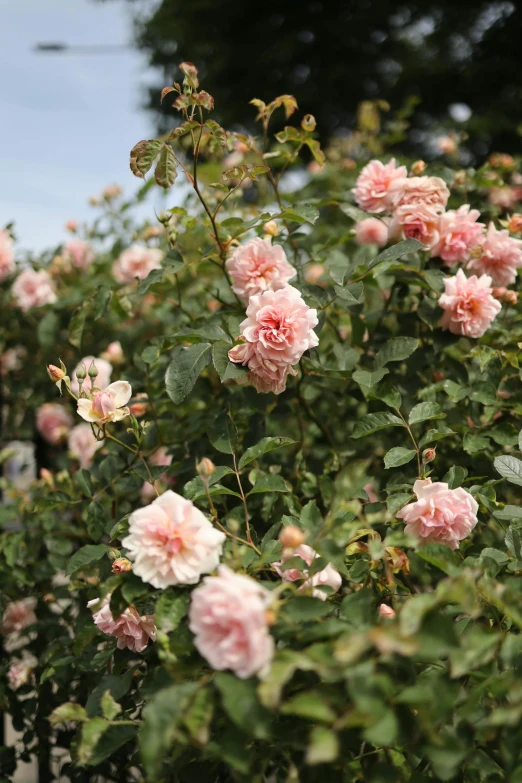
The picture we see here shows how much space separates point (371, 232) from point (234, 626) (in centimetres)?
123

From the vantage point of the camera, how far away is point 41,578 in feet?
4.98

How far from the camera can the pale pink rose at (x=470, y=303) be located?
118 cm

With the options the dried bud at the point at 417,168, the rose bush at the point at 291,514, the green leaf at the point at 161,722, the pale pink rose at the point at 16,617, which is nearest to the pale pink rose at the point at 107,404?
the rose bush at the point at 291,514

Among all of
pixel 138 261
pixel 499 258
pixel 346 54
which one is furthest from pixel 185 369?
pixel 346 54

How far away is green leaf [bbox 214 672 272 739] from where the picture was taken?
0.59 meters

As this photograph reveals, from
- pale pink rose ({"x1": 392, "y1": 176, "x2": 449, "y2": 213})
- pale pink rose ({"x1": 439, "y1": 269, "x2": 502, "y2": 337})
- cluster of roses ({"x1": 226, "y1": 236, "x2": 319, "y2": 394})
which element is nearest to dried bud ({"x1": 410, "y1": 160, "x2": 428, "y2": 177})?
pale pink rose ({"x1": 392, "y1": 176, "x2": 449, "y2": 213})

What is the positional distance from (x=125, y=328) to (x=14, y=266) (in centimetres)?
45

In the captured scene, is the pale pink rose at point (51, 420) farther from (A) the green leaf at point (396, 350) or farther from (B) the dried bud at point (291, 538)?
(B) the dried bud at point (291, 538)

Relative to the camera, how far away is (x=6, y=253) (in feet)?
6.90

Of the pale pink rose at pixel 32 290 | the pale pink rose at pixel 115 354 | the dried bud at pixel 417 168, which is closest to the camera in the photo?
the dried bud at pixel 417 168

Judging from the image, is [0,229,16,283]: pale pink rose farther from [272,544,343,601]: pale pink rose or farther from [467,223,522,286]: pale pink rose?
[272,544,343,601]: pale pink rose

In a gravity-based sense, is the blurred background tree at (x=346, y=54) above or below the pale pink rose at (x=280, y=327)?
below

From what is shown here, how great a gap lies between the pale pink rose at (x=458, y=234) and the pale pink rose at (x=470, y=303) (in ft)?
0.26

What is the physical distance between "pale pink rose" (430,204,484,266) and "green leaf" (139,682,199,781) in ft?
3.11
